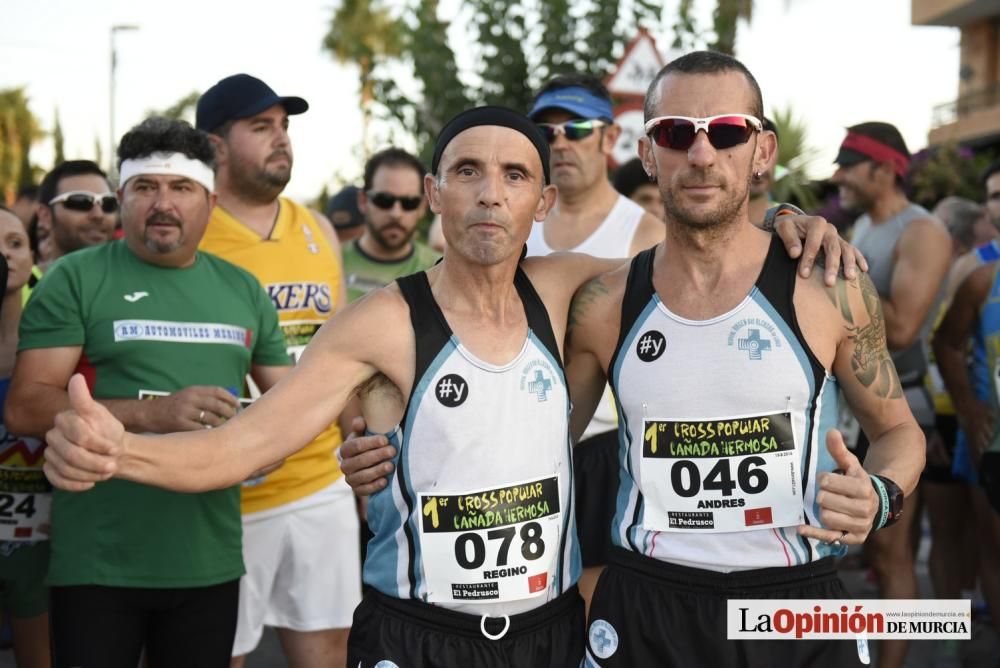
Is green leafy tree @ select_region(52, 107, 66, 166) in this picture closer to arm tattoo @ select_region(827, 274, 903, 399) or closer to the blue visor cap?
the blue visor cap

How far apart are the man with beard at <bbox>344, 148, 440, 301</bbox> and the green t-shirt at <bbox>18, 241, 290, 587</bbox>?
2.70 metres

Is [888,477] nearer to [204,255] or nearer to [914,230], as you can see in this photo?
[204,255]

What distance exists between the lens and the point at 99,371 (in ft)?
12.7

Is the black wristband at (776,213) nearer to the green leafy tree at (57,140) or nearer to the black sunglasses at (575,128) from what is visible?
the black sunglasses at (575,128)

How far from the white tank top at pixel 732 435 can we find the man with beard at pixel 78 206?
340 cm

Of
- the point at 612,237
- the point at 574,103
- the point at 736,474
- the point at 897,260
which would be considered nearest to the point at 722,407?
the point at 736,474

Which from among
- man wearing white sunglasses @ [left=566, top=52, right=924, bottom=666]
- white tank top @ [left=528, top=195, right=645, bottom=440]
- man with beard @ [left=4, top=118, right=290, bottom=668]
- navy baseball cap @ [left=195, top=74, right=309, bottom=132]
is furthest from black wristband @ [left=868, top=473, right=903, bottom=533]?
navy baseball cap @ [left=195, top=74, right=309, bottom=132]

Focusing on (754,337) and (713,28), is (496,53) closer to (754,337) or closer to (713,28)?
(713,28)

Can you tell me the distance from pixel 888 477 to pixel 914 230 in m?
3.35

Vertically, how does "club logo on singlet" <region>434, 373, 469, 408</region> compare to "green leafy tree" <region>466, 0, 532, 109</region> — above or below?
below

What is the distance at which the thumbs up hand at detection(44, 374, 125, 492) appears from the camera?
2469 mm

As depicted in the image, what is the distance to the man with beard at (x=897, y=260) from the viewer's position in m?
5.59

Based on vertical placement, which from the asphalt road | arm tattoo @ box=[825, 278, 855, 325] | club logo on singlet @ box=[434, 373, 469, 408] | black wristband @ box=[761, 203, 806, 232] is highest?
black wristband @ box=[761, 203, 806, 232]

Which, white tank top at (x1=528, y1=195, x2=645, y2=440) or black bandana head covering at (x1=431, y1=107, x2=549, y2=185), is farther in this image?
white tank top at (x1=528, y1=195, x2=645, y2=440)
